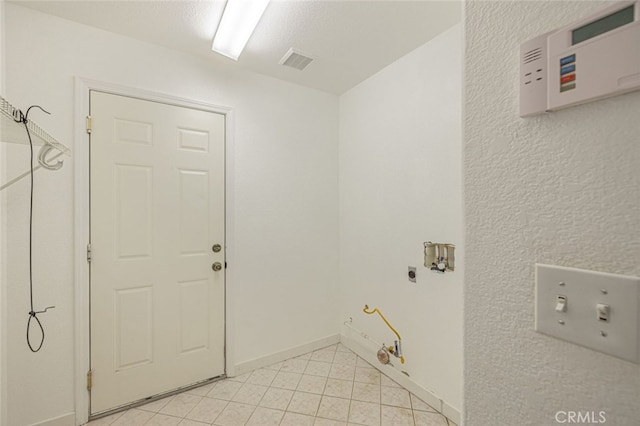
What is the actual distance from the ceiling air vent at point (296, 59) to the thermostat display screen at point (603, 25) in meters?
1.90

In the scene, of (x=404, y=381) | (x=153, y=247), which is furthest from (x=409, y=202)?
(x=153, y=247)

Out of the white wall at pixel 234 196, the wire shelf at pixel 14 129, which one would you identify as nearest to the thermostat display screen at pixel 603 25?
the wire shelf at pixel 14 129

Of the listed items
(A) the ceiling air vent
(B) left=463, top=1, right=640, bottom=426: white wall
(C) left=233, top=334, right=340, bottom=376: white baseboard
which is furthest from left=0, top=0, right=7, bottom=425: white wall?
(B) left=463, top=1, right=640, bottom=426: white wall

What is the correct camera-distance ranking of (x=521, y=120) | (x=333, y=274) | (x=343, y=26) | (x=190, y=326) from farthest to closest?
1. (x=333, y=274)
2. (x=190, y=326)
3. (x=343, y=26)
4. (x=521, y=120)

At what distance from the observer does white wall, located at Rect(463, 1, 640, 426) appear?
0.39m

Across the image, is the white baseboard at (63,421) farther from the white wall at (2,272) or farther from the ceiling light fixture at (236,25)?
the ceiling light fixture at (236,25)

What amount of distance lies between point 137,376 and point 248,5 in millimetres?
2500

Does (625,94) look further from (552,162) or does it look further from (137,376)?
(137,376)

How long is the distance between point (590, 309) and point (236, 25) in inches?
80.8

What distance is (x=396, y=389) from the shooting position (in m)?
2.02

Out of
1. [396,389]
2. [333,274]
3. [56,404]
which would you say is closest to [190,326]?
[56,404]

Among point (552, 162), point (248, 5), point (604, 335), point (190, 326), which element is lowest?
point (190, 326)

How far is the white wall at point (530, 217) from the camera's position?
39 cm

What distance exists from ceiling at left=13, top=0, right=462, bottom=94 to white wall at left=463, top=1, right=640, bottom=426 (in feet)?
4.33
